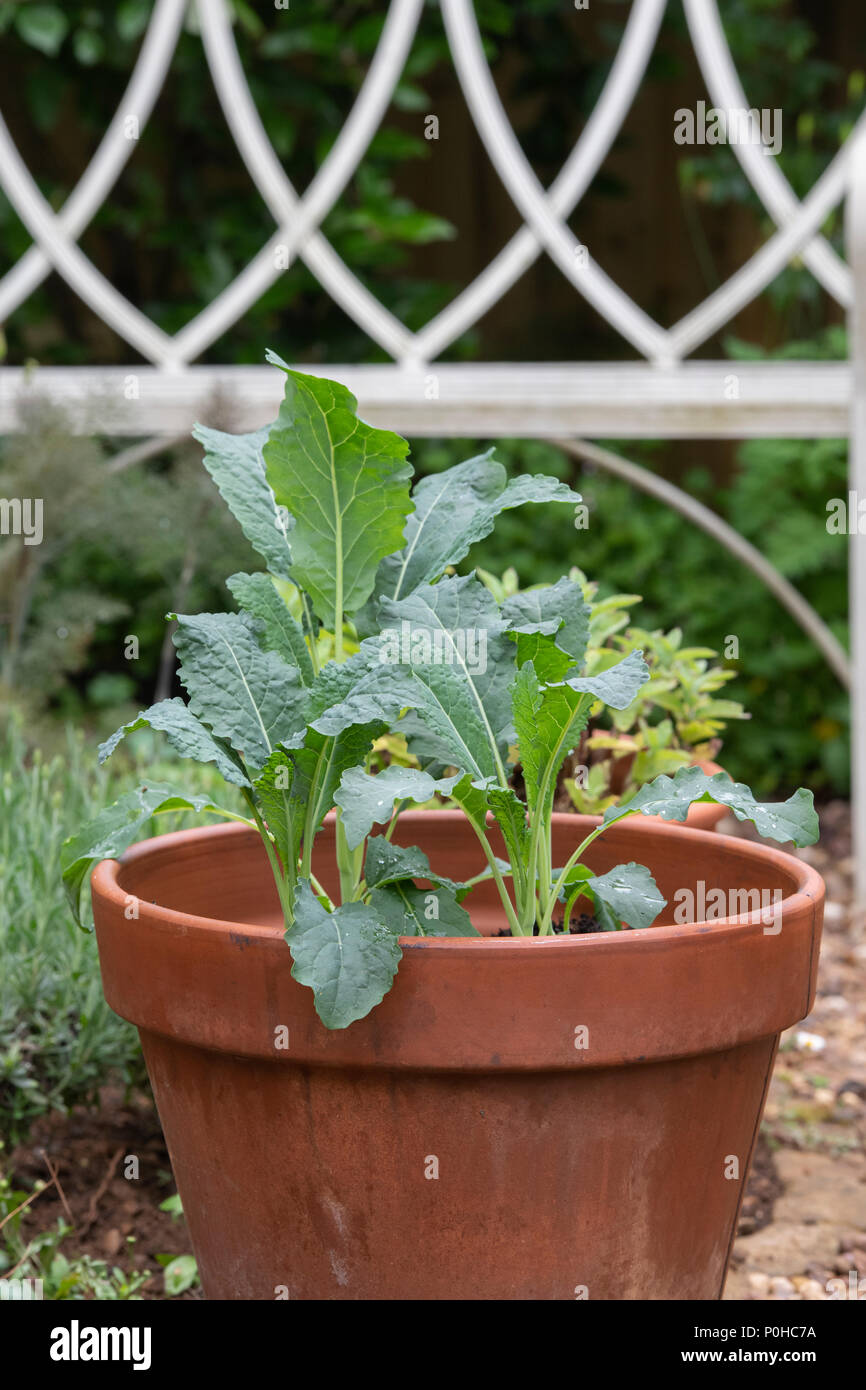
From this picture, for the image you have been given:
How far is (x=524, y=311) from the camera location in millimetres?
5852

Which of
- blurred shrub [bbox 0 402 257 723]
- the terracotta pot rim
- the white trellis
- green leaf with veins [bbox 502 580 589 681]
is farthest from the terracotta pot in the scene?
the white trellis

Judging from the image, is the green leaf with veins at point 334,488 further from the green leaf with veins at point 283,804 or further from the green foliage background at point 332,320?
the green foliage background at point 332,320

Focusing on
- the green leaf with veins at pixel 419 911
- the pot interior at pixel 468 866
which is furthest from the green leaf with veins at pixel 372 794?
the pot interior at pixel 468 866

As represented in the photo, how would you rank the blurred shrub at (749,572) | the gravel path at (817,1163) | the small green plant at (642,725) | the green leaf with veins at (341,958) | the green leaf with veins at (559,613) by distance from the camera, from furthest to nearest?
the blurred shrub at (749,572) → the small green plant at (642,725) → the gravel path at (817,1163) → the green leaf with veins at (559,613) → the green leaf with veins at (341,958)

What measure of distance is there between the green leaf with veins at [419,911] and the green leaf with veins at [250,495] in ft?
1.25

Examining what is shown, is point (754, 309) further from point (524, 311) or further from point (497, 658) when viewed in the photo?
point (497, 658)

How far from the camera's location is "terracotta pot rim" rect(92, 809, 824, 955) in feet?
4.03

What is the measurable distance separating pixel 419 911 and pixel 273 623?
1.21 feet

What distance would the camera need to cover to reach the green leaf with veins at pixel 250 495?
1.50m

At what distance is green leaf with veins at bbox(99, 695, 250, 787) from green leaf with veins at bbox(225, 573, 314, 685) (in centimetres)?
15

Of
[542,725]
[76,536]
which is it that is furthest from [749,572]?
[542,725]

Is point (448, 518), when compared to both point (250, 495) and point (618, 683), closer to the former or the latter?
point (250, 495)

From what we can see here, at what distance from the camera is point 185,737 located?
133 centimetres

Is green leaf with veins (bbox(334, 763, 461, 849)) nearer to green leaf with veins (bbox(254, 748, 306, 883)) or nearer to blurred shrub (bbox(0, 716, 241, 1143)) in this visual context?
green leaf with veins (bbox(254, 748, 306, 883))
